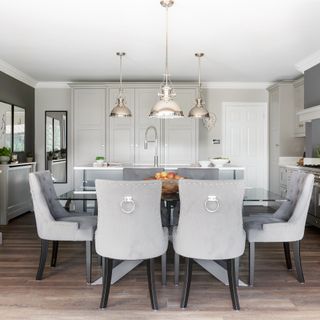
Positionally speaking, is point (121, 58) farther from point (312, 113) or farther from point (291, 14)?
point (312, 113)

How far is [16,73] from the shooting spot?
240 inches

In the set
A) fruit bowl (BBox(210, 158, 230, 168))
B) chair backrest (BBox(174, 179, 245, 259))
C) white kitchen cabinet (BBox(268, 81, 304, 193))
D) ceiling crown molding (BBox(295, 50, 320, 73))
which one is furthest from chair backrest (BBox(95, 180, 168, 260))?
white kitchen cabinet (BBox(268, 81, 304, 193))

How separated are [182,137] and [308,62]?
7.97 ft

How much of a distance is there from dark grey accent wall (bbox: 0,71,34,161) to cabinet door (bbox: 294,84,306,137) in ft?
16.0

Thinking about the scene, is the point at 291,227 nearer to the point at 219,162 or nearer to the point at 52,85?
the point at 219,162

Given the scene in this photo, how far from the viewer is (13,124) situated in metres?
6.14

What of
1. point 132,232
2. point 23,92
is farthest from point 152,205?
point 23,92

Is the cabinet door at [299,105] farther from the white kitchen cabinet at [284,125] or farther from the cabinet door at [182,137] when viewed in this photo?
the cabinet door at [182,137]

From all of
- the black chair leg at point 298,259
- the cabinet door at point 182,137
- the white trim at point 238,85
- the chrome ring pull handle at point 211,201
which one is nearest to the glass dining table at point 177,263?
the black chair leg at point 298,259

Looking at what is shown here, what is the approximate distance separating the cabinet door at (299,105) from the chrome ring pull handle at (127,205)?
15.1ft

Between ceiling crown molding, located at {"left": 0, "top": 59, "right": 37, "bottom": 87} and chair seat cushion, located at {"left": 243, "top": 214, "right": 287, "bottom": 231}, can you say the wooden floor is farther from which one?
ceiling crown molding, located at {"left": 0, "top": 59, "right": 37, "bottom": 87}

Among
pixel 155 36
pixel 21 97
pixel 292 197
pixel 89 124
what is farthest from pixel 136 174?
pixel 21 97

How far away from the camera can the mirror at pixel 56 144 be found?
714cm

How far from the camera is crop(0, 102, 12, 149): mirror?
568 centimetres
